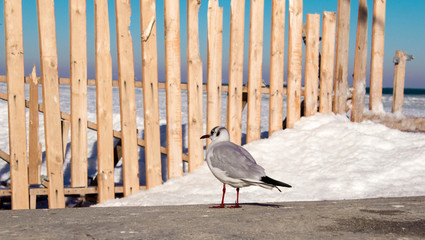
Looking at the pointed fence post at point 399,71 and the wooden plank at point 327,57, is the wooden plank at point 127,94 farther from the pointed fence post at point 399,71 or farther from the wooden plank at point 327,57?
the pointed fence post at point 399,71

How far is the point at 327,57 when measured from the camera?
5871 millimetres

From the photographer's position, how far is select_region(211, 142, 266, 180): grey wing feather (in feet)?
9.10

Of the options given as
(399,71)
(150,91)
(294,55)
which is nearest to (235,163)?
(150,91)

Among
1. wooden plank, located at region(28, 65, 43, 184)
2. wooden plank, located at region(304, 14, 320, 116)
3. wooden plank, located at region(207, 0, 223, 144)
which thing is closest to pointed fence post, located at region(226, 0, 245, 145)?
wooden plank, located at region(207, 0, 223, 144)

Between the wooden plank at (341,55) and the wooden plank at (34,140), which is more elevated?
the wooden plank at (341,55)

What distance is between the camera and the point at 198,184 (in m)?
4.64

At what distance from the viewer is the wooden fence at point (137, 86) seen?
4.34 metres

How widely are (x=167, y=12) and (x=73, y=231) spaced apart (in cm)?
294

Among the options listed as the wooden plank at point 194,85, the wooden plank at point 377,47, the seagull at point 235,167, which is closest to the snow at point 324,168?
the wooden plank at point 194,85

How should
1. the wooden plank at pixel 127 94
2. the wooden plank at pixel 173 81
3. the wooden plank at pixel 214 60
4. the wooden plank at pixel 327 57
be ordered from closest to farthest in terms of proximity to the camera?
1. the wooden plank at pixel 127 94
2. the wooden plank at pixel 173 81
3. the wooden plank at pixel 214 60
4. the wooden plank at pixel 327 57

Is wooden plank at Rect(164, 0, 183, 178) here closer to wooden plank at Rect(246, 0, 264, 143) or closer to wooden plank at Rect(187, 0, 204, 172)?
wooden plank at Rect(187, 0, 204, 172)

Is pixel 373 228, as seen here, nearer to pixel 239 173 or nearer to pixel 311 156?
pixel 239 173

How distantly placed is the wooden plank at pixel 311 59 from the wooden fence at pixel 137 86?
0.01 meters

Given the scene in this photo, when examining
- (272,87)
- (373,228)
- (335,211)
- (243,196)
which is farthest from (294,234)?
(272,87)
